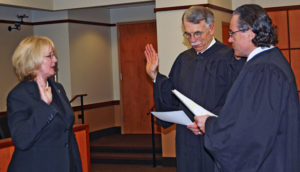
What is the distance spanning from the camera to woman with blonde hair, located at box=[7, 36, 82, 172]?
2801 mm

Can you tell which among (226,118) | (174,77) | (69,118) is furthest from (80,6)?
(226,118)

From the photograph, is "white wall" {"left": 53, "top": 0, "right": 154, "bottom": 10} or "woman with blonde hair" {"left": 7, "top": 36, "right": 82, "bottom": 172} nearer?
"woman with blonde hair" {"left": 7, "top": 36, "right": 82, "bottom": 172}

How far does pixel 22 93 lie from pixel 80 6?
5154mm

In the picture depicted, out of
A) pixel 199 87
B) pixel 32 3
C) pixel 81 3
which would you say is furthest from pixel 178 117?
pixel 32 3

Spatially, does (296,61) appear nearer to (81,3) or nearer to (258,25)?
(81,3)

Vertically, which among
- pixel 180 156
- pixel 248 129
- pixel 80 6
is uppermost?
pixel 80 6

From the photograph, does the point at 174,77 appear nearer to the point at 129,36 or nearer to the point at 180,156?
the point at 180,156

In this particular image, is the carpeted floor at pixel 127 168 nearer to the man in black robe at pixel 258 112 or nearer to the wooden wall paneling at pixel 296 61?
the wooden wall paneling at pixel 296 61

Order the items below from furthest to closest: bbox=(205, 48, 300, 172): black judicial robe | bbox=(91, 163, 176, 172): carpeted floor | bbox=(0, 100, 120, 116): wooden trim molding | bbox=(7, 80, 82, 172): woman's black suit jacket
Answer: bbox=(0, 100, 120, 116): wooden trim molding
bbox=(91, 163, 176, 172): carpeted floor
bbox=(7, 80, 82, 172): woman's black suit jacket
bbox=(205, 48, 300, 172): black judicial robe

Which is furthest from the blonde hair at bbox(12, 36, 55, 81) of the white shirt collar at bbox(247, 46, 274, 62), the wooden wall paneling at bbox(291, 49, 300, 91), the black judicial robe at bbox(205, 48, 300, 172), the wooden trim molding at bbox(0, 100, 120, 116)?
the wooden wall paneling at bbox(291, 49, 300, 91)

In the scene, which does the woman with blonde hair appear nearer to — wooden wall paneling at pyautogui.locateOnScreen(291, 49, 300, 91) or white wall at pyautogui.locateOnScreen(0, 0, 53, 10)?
white wall at pyautogui.locateOnScreen(0, 0, 53, 10)

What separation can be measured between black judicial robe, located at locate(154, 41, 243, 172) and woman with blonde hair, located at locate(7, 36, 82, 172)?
0.91 metres

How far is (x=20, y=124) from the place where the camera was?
2.78m

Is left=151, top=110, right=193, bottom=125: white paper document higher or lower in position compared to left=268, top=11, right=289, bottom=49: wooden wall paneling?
lower
